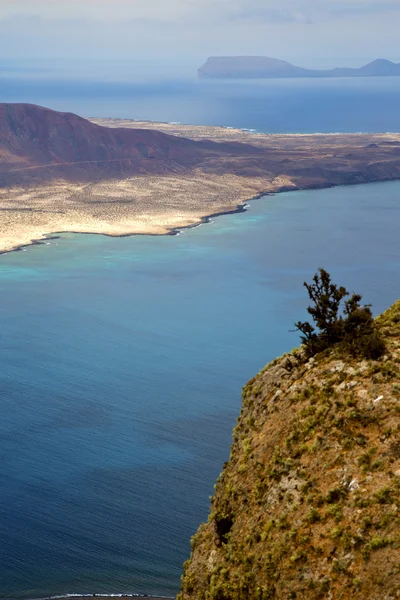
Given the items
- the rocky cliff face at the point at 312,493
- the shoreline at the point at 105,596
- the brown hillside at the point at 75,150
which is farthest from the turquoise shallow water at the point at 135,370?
the brown hillside at the point at 75,150

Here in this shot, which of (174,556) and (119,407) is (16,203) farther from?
(174,556)

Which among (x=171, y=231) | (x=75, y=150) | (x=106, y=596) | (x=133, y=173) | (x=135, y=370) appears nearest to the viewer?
(x=106, y=596)

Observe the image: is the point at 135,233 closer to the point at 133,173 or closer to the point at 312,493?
the point at 133,173

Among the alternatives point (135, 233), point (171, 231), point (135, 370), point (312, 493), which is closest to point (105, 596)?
point (312, 493)

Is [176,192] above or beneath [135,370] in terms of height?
above

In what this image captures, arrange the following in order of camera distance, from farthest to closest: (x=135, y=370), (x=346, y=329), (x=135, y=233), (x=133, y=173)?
(x=133, y=173) < (x=135, y=233) < (x=135, y=370) < (x=346, y=329)

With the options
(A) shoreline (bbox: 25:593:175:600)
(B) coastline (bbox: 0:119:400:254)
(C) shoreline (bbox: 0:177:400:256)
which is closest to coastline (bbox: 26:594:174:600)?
(A) shoreline (bbox: 25:593:175:600)
